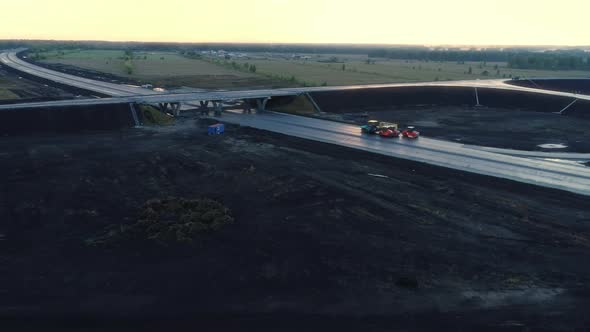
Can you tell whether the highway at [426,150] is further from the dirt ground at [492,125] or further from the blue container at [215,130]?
the blue container at [215,130]

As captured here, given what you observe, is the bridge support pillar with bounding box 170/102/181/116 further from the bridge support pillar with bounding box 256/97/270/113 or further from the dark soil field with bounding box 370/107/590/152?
the dark soil field with bounding box 370/107/590/152

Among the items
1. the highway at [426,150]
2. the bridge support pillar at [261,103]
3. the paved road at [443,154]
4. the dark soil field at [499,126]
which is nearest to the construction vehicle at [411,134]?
the paved road at [443,154]

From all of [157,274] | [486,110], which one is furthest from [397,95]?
[157,274]

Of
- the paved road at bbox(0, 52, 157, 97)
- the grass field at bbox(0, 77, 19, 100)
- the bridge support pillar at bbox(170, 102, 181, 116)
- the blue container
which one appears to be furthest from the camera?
the paved road at bbox(0, 52, 157, 97)

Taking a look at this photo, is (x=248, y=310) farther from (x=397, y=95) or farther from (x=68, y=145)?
(x=397, y=95)

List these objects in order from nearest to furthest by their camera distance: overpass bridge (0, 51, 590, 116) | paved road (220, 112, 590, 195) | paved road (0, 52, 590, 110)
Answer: paved road (220, 112, 590, 195) → paved road (0, 52, 590, 110) → overpass bridge (0, 51, 590, 116)

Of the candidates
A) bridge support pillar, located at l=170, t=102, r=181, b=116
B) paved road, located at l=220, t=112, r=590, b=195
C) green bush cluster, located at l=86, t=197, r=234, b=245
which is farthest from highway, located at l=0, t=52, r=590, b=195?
green bush cluster, located at l=86, t=197, r=234, b=245
